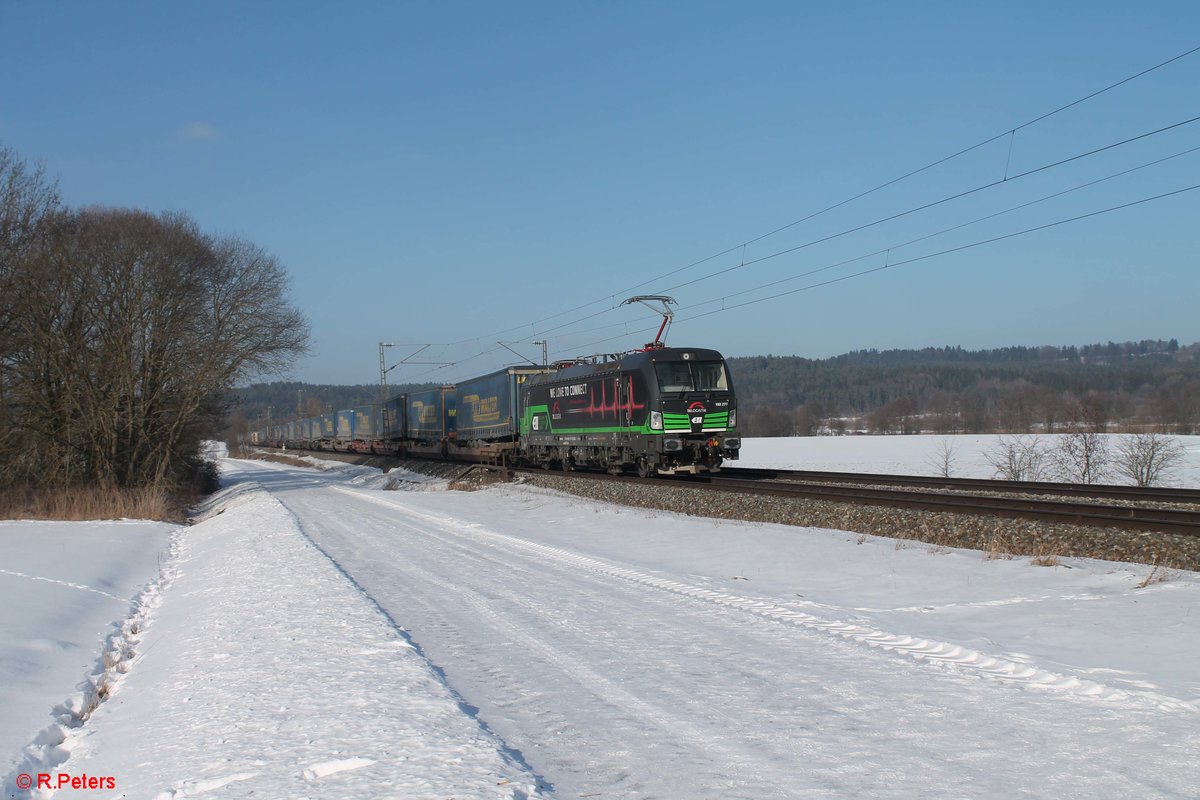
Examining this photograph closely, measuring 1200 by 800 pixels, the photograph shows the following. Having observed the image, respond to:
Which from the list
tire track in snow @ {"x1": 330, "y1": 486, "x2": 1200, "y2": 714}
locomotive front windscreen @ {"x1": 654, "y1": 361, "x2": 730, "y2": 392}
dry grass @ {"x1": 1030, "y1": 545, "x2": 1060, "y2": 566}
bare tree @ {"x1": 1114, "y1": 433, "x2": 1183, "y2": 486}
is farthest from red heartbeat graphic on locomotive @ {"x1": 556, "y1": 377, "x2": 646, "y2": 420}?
bare tree @ {"x1": 1114, "y1": 433, "x2": 1183, "y2": 486}

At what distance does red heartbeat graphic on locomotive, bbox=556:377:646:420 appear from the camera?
2316 cm

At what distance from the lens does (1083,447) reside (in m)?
31.7

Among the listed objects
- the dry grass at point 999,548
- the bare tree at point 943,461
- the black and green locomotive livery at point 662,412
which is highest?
the black and green locomotive livery at point 662,412

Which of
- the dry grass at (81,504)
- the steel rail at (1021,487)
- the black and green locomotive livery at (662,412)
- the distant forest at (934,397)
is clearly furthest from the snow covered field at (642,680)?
the distant forest at (934,397)

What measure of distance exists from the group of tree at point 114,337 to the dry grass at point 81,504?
0.98 meters

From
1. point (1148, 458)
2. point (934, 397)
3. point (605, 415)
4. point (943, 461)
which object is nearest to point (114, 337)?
point (605, 415)

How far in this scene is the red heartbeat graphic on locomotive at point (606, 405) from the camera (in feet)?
76.0

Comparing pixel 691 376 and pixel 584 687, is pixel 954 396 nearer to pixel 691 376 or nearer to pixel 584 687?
pixel 691 376

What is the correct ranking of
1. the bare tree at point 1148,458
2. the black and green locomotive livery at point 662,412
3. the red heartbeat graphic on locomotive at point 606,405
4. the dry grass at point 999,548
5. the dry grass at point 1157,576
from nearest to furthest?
1. the dry grass at point 1157,576
2. the dry grass at point 999,548
3. the black and green locomotive livery at point 662,412
4. the red heartbeat graphic on locomotive at point 606,405
5. the bare tree at point 1148,458

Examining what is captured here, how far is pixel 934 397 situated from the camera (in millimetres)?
114562

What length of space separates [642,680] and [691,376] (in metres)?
17.0

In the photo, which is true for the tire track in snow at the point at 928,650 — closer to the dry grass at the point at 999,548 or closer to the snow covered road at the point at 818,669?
the snow covered road at the point at 818,669

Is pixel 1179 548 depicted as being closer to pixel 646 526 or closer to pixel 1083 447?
pixel 646 526

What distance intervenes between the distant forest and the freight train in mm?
9730
